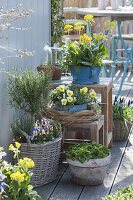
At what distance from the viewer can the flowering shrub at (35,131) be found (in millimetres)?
3838

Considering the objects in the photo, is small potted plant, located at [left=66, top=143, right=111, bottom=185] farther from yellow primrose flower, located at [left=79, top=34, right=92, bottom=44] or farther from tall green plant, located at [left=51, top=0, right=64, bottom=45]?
tall green plant, located at [left=51, top=0, right=64, bottom=45]

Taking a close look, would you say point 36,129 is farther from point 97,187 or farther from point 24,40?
point 24,40

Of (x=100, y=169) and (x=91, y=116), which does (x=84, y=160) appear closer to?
(x=100, y=169)

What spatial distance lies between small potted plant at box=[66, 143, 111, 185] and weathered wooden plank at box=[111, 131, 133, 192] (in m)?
0.14

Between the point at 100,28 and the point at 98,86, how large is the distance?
18.8ft

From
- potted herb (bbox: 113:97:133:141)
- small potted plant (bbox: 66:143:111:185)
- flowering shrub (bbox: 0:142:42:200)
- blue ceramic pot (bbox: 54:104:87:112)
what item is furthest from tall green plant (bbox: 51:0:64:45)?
flowering shrub (bbox: 0:142:42:200)

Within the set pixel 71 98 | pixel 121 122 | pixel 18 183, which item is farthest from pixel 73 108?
pixel 18 183

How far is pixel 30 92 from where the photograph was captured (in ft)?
12.3

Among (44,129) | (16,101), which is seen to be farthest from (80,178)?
(16,101)

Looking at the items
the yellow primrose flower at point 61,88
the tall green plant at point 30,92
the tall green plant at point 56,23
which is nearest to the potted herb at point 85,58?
the yellow primrose flower at point 61,88

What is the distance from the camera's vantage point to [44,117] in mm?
4191

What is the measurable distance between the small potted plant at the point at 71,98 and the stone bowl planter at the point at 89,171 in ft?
1.41

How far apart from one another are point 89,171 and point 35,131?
1.54 feet

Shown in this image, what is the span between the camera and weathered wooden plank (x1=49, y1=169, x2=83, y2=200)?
3.75 m
